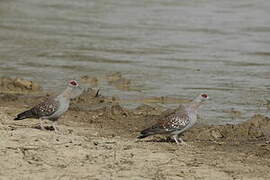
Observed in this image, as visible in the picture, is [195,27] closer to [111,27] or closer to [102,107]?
[111,27]

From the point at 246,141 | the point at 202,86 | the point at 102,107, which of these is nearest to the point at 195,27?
the point at 202,86

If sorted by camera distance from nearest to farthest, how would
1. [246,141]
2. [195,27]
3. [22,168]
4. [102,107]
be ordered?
[22,168], [246,141], [102,107], [195,27]

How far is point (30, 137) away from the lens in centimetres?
913

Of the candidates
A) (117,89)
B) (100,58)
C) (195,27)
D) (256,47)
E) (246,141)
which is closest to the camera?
(246,141)

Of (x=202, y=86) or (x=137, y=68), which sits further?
(x=137, y=68)

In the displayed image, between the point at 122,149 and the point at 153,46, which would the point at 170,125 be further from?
→ the point at 153,46

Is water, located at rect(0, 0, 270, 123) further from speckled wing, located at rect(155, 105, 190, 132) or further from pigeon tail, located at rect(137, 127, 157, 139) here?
pigeon tail, located at rect(137, 127, 157, 139)

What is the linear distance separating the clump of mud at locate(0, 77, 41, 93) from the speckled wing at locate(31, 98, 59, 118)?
10.4 ft

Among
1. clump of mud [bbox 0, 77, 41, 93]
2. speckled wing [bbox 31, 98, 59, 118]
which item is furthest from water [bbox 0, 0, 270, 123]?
speckled wing [bbox 31, 98, 59, 118]

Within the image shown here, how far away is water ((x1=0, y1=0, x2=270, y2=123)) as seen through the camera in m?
13.8

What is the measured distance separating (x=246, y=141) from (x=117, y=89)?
157 inches

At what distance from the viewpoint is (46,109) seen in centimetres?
1005

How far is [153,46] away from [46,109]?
840 centimetres

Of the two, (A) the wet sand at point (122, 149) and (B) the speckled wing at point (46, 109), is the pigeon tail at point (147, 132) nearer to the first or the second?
(A) the wet sand at point (122, 149)
